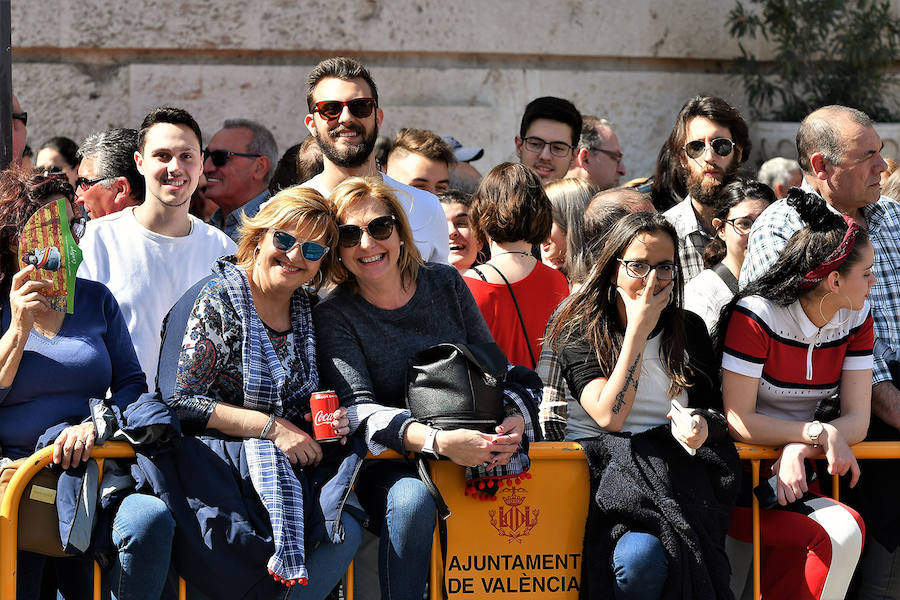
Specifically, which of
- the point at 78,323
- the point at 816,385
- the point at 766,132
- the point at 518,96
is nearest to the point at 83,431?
the point at 78,323

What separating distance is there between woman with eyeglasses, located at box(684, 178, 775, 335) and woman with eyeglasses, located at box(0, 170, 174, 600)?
230 cm

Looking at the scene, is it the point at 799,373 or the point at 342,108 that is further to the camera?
the point at 342,108

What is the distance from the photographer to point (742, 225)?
5344 millimetres

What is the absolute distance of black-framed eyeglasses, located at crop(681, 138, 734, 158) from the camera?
5934 millimetres

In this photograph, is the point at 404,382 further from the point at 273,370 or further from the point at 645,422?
the point at 645,422

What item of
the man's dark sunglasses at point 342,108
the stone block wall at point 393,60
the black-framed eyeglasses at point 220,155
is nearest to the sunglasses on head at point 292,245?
the man's dark sunglasses at point 342,108

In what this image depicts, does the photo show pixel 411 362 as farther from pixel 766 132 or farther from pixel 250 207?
pixel 766 132

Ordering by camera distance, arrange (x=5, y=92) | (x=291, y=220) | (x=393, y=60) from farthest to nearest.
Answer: (x=393, y=60) → (x=5, y=92) → (x=291, y=220)

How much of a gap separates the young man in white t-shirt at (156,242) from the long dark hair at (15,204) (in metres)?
0.66

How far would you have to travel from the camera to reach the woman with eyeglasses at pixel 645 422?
4109 millimetres

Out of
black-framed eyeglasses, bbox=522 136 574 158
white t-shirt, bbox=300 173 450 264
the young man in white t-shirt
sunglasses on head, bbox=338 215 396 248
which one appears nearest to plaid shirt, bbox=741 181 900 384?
white t-shirt, bbox=300 173 450 264

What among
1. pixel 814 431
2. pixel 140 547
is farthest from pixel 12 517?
pixel 814 431

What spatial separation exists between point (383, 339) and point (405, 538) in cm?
72

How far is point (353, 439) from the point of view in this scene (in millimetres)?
4102
